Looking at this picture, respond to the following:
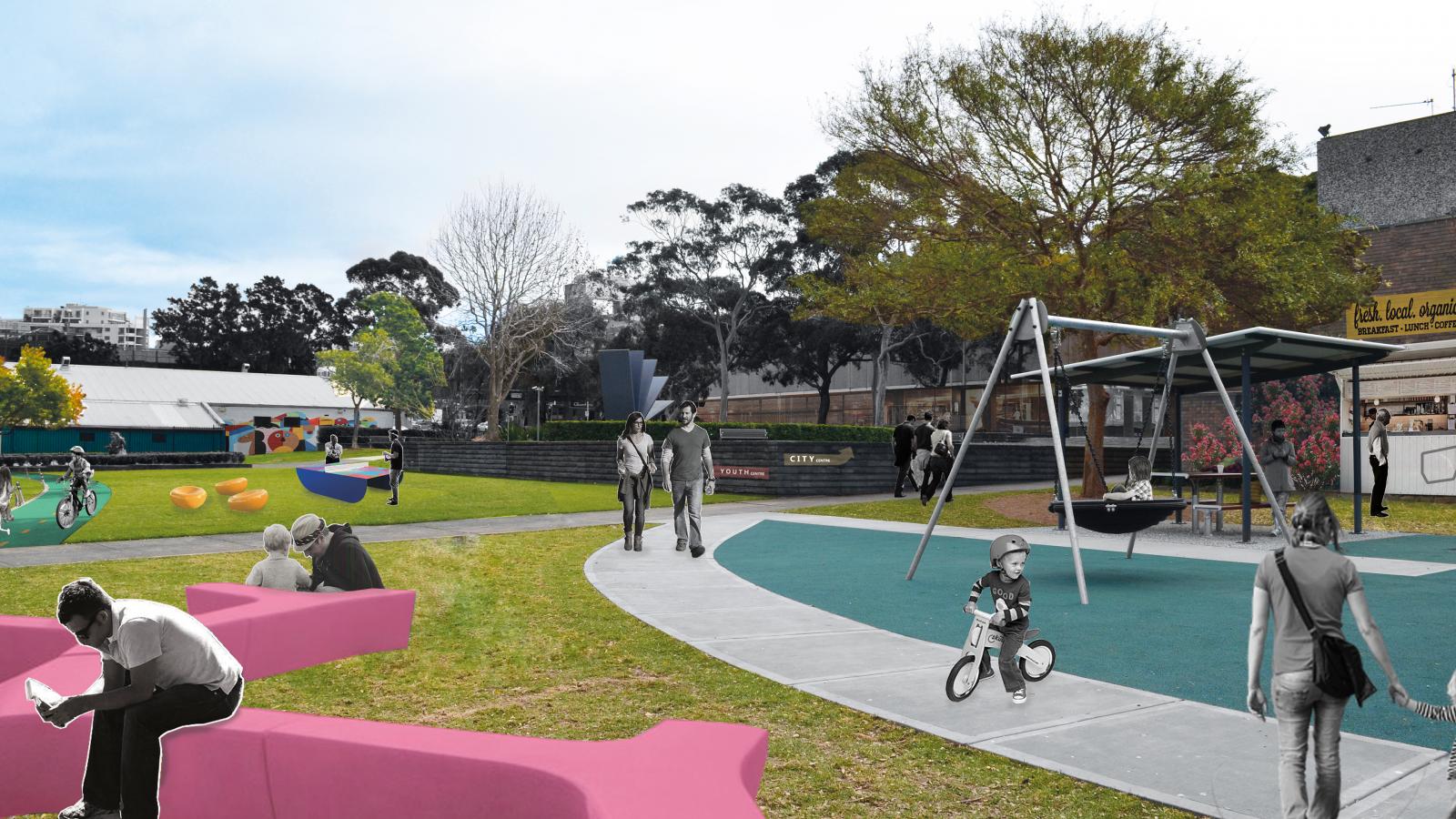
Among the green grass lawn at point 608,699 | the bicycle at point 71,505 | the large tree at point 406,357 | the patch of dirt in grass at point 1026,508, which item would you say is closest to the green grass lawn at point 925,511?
the patch of dirt in grass at point 1026,508

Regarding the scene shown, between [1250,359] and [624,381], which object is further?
[624,381]

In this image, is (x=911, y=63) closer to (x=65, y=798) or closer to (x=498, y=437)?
(x=65, y=798)

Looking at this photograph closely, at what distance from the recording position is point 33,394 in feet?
152

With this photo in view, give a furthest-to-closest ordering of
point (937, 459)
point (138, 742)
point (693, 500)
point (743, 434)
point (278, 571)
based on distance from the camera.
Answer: point (743, 434), point (937, 459), point (693, 500), point (278, 571), point (138, 742)

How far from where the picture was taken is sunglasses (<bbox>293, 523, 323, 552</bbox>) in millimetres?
6811

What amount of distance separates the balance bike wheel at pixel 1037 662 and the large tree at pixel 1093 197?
1459 centimetres

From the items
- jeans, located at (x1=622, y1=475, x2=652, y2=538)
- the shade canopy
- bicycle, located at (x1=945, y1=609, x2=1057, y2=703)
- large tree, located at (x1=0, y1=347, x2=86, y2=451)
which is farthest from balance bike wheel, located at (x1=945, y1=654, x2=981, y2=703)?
large tree, located at (x1=0, y1=347, x2=86, y2=451)

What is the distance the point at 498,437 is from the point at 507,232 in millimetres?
8699

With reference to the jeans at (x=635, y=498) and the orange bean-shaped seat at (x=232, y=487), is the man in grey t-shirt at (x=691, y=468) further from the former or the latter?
the orange bean-shaped seat at (x=232, y=487)

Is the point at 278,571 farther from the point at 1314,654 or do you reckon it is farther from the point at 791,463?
the point at 791,463

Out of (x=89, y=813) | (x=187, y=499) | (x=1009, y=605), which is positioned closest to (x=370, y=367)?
(x=187, y=499)

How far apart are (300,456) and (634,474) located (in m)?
48.8

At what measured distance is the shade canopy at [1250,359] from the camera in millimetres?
14055

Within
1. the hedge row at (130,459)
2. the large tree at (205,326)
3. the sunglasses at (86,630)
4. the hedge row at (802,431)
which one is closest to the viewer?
the sunglasses at (86,630)
